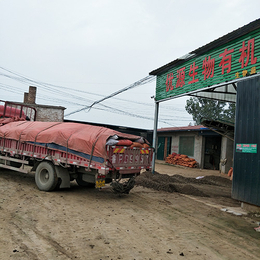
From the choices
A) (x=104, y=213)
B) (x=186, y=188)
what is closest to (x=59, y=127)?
(x=104, y=213)

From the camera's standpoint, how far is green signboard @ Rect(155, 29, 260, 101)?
7.82m

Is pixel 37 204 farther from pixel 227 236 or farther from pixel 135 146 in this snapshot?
pixel 227 236

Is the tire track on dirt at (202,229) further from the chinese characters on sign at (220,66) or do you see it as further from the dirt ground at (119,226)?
the chinese characters on sign at (220,66)

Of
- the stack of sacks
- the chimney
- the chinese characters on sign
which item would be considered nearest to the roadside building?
the chinese characters on sign

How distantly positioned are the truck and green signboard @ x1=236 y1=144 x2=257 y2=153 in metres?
2.67

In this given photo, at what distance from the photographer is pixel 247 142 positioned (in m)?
7.00

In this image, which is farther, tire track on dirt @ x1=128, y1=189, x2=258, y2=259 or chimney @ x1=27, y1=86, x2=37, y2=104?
chimney @ x1=27, y1=86, x2=37, y2=104

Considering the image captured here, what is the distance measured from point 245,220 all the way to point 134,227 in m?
2.96

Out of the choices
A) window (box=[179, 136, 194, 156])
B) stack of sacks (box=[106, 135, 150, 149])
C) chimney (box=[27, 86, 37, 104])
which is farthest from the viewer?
chimney (box=[27, 86, 37, 104])

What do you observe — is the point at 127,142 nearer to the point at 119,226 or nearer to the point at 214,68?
the point at 119,226

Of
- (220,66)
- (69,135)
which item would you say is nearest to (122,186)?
(69,135)

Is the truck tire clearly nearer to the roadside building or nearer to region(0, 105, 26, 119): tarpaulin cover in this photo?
region(0, 105, 26, 119): tarpaulin cover

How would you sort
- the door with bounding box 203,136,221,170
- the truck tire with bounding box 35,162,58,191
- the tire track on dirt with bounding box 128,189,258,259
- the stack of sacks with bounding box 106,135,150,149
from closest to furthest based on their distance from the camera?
1. the tire track on dirt with bounding box 128,189,258,259
2. the stack of sacks with bounding box 106,135,150,149
3. the truck tire with bounding box 35,162,58,191
4. the door with bounding box 203,136,221,170

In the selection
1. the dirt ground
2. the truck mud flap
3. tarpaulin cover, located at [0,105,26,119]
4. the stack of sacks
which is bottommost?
the dirt ground
